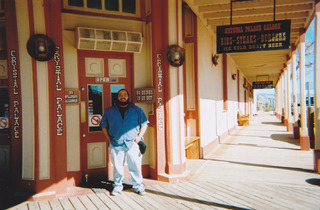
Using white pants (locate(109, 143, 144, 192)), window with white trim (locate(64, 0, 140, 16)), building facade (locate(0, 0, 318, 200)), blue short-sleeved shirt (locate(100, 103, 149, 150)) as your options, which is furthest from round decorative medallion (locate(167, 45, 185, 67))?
white pants (locate(109, 143, 144, 192))

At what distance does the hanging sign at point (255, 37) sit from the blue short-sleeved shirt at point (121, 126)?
98.4 inches

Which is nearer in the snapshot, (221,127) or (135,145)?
(135,145)

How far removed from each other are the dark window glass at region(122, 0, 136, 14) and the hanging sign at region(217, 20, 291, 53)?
1.79 m

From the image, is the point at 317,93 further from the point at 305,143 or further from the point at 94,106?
the point at 94,106

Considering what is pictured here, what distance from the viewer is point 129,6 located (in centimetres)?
443

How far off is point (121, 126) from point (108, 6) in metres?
2.22

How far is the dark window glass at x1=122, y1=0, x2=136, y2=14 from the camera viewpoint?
4.38 meters

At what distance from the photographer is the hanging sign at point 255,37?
→ 15.0 ft

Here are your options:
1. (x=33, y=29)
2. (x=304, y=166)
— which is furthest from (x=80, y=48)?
(x=304, y=166)

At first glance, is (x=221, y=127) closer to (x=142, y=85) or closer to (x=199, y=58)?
(x=199, y=58)

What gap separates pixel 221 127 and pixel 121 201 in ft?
20.1

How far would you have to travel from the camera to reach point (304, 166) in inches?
207

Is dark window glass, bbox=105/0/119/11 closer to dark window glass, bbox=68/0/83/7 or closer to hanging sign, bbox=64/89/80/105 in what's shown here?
dark window glass, bbox=68/0/83/7

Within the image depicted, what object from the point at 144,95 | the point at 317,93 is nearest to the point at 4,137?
the point at 144,95
